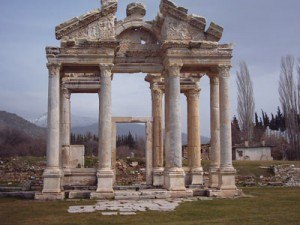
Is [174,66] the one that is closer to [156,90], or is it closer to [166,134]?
[166,134]

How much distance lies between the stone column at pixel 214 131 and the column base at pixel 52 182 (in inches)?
345

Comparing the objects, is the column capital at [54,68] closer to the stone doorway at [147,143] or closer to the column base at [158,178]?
the stone doorway at [147,143]

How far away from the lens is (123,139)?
83.3 meters

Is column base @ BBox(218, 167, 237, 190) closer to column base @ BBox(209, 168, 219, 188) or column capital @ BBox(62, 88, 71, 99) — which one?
column base @ BBox(209, 168, 219, 188)

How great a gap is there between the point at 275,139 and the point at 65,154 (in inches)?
2419

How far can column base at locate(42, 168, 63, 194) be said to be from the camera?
73.3ft

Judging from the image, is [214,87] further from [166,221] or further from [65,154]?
[166,221]

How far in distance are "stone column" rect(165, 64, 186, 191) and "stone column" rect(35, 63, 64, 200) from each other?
5765mm

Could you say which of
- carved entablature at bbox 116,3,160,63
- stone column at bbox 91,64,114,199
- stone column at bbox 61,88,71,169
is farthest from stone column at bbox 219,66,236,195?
stone column at bbox 61,88,71,169

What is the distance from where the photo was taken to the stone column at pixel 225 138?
23297 mm

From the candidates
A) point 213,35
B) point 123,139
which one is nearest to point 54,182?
point 213,35

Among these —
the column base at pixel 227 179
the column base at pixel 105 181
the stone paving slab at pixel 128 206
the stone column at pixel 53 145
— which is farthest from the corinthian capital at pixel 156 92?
the stone paving slab at pixel 128 206

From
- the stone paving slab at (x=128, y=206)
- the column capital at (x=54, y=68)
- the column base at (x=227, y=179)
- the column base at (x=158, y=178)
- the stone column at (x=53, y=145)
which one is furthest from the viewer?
the column base at (x=158, y=178)

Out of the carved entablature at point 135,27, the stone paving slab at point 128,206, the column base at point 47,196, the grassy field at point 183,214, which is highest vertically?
the carved entablature at point 135,27
